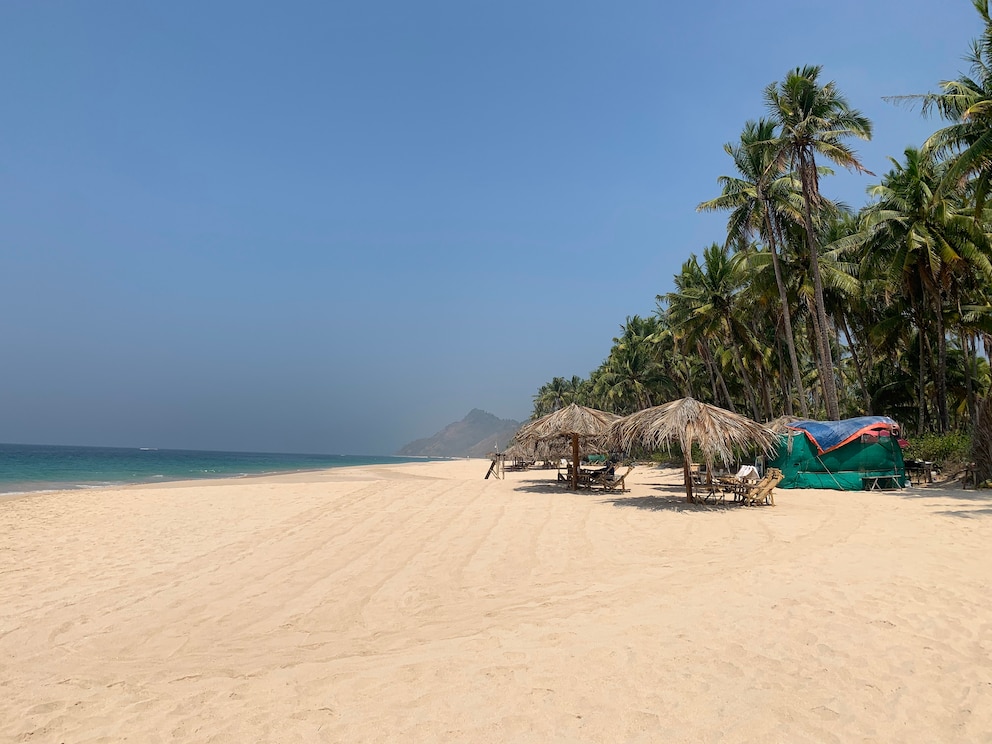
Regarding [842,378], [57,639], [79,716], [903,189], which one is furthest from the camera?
[842,378]

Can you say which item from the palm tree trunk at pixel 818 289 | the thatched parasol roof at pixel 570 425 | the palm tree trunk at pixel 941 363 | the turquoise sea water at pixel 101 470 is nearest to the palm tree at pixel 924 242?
the palm tree trunk at pixel 941 363

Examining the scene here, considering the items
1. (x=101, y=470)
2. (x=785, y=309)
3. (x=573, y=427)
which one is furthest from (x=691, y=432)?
(x=101, y=470)

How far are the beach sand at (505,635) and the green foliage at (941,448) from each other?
983cm

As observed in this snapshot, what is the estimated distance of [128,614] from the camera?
218 inches

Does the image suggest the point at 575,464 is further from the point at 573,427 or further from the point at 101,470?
the point at 101,470

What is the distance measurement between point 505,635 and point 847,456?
1594 cm

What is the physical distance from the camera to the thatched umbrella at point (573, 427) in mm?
15984

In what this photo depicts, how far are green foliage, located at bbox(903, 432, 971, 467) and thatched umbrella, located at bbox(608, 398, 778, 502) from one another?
26.7ft

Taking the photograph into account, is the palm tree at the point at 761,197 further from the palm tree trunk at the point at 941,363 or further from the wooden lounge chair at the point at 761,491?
the wooden lounge chair at the point at 761,491

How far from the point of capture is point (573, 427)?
16.0 m

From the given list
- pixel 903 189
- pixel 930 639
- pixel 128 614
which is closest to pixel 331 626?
pixel 128 614

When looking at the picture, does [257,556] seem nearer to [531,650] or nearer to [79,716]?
[79,716]

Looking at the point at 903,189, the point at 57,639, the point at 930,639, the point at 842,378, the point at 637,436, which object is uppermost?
the point at 903,189

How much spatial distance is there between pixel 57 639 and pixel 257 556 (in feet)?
10.2
